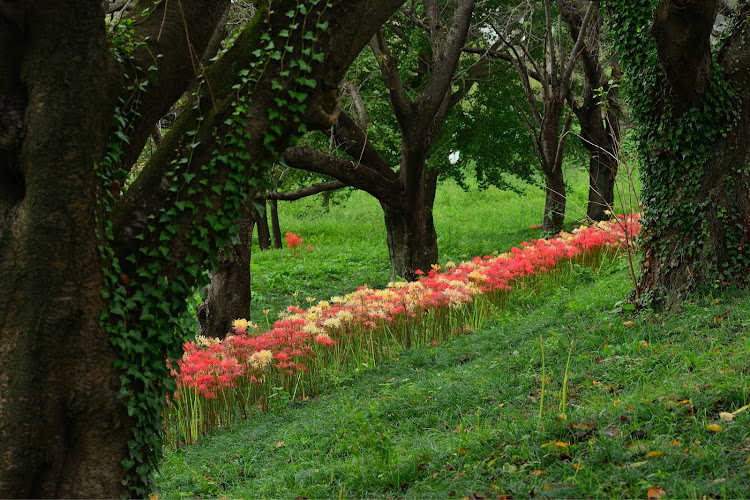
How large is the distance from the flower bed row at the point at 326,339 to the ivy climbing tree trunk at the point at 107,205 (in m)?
2.65

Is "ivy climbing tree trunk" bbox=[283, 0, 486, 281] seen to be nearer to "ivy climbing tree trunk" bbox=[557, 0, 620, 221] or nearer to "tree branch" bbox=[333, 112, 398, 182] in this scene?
"tree branch" bbox=[333, 112, 398, 182]

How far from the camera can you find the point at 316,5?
3.60 meters

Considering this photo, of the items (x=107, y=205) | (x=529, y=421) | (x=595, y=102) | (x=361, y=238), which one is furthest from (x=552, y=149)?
(x=107, y=205)

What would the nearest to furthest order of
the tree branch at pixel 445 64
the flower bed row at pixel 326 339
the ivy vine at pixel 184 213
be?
1. the ivy vine at pixel 184 213
2. the flower bed row at pixel 326 339
3. the tree branch at pixel 445 64

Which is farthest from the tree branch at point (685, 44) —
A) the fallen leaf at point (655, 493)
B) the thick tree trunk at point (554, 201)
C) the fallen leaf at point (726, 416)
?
the thick tree trunk at point (554, 201)

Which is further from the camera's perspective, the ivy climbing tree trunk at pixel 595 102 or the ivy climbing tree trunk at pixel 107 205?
the ivy climbing tree trunk at pixel 595 102

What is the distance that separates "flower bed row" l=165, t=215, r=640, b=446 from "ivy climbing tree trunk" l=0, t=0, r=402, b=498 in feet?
8.69

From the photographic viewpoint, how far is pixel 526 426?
14.4 feet

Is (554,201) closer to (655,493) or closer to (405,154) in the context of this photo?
(405,154)

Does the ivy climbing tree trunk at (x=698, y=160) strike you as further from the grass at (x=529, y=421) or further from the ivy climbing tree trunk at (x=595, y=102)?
the ivy climbing tree trunk at (x=595, y=102)

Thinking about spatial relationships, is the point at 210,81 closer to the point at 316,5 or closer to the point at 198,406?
the point at 316,5

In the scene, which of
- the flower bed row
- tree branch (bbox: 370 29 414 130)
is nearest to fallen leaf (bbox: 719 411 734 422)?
the flower bed row

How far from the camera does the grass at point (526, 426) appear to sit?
144 inches

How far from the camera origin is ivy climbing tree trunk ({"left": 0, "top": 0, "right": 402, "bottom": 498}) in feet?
10.3
